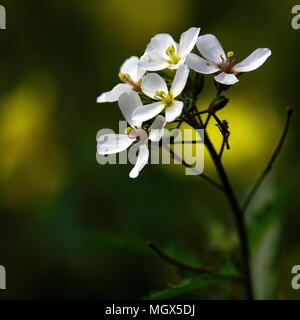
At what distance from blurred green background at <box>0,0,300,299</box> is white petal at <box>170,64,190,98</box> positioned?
1.37 m

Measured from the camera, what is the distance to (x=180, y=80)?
1688 millimetres

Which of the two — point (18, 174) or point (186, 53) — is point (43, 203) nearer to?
point (18, 174)

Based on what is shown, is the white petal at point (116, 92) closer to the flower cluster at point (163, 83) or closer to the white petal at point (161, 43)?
the flower cluster at point (163, 83)

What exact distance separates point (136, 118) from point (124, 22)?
3.42 meters

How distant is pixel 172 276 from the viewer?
3547 mm

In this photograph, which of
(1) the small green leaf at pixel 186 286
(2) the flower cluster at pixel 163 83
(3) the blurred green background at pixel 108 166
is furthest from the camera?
(3) the blurred green background at pixel 108 166

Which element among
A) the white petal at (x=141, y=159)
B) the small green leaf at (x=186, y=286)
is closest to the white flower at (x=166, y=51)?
the white petal at (x=141, y=159)

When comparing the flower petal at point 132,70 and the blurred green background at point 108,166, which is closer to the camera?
the flower petal at point 132,70

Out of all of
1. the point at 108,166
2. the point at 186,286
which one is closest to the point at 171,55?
the point at 186,286

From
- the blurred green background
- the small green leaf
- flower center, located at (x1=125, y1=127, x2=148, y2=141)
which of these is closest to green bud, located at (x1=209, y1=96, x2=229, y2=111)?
flower center, located at (x1=125, y1=127, x2=148, y2=141)

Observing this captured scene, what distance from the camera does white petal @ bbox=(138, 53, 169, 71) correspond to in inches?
71.1

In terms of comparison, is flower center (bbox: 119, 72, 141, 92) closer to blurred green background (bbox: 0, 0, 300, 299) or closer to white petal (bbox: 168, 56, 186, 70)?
white petal (bbox: 168, 56, 186, 70)

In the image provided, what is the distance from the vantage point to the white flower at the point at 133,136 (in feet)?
5.66

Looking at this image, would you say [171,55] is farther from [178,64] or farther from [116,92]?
[116,92]
